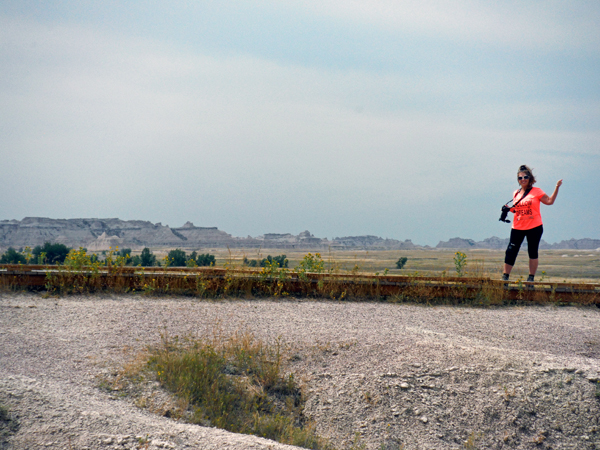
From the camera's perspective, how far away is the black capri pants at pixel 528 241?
29.1 ft

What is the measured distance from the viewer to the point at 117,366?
15.6 ft

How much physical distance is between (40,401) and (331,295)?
5694mm

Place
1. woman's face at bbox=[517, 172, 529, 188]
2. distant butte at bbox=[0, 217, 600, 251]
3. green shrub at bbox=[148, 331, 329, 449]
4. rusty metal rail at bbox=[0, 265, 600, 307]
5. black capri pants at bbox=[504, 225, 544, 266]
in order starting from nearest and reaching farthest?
green shrub at bbox=[148, 331, 329, 449] < rusty metal rail at bbox=[0, 265, 600, 307] < black capri pants at bbox=[504, 225, 544, 266] < woman's face at bbox=[517, 172, 529, 188] < distant butte at bbox=[0, 217, 600, 251]

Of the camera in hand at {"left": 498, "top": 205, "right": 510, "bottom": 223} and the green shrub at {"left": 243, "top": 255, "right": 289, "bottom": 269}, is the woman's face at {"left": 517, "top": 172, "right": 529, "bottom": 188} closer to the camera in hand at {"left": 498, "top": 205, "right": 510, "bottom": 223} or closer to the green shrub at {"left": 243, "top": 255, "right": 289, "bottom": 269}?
the camera in hand at {"left": 498, "top": 205, "right": 510, "bottom": 223}

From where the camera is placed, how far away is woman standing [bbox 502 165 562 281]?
346 inches

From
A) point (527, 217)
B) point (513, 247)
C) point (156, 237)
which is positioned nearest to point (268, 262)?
point (513, 247)

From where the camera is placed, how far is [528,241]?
8.98 m

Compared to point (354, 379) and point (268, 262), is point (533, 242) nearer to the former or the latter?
point (268, 262)

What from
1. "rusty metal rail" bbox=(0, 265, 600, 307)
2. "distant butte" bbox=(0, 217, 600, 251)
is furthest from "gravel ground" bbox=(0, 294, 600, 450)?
"distant butte" bbox=(0, 217, 600, 251)

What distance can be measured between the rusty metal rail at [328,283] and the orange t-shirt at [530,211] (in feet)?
3.93

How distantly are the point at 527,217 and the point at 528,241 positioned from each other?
51 cm

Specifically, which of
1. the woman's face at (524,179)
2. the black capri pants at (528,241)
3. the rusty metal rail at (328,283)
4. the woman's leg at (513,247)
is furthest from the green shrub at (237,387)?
the woman's face at (524,179)

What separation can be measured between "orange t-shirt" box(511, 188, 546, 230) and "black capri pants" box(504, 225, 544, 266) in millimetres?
102

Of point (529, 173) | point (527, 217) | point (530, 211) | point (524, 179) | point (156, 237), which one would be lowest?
point (156, 237)
